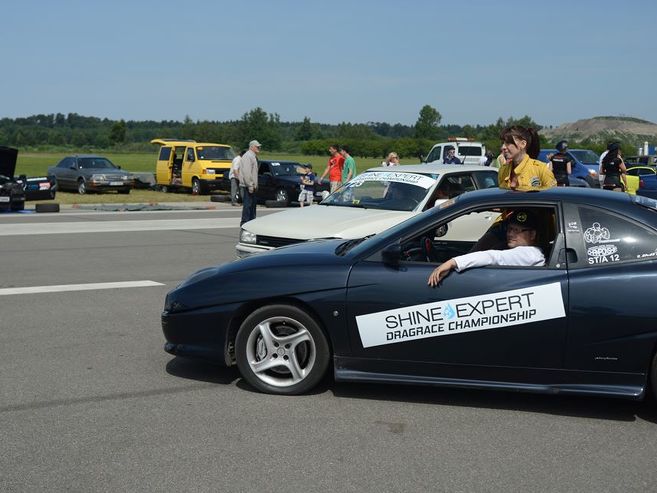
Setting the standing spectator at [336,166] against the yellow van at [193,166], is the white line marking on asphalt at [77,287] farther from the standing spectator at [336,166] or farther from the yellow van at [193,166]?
the yellow van at [193,166]

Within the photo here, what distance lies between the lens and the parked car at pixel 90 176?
28797mm

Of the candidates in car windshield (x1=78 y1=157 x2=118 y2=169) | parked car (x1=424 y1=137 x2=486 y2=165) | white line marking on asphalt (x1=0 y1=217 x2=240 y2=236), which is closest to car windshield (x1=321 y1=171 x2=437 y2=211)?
white line marking on asphalt (x1=0 y1=217 x2=240 y2=236)

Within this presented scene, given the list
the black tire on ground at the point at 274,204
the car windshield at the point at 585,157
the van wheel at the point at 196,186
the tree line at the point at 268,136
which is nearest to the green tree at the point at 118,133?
the tree line at the point at 268,136

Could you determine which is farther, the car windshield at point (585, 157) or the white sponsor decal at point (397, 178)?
the car windshield at point (585, 157)

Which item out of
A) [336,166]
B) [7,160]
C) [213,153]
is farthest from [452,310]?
[213,153]

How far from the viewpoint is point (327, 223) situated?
951 cm

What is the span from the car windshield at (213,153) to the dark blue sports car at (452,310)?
82.7 ft

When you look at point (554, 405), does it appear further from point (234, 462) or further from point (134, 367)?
point (134, 367)

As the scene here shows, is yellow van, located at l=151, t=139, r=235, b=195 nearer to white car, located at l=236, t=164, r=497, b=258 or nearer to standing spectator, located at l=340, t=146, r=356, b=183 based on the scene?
standing spectator, located at l=340, t=146, r=356, b=183

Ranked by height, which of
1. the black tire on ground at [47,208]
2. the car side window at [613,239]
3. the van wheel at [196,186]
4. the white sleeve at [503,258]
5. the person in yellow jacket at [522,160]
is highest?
the person in yellow jacket at [522,160]

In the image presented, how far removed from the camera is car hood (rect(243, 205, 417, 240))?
9219mm

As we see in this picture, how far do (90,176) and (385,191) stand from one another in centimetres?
2037

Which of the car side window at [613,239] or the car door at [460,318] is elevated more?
the car side window at [613,239]

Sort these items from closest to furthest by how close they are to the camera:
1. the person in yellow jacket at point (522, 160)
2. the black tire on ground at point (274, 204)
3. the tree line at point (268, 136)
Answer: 1. the person in yellow jacket at point (522, 160)
2. the black tire on ground at point (274, 204)
3. the tree line at point (268, 136)
